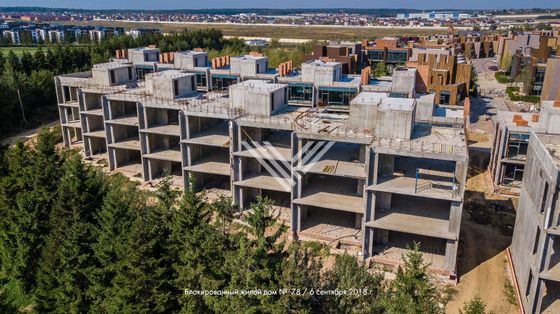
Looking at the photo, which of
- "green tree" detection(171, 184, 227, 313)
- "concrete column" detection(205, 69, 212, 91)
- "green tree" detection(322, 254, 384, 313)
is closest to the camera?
"green tree" detection(322, 254, 384, 313)

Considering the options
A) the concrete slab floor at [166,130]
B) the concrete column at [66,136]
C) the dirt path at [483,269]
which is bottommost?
the dirt path at [483,269]

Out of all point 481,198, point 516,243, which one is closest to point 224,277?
point 516,243

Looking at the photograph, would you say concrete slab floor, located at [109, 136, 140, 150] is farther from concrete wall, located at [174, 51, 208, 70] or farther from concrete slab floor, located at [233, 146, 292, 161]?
concrete wall, located at [174, 51, 208, 70]

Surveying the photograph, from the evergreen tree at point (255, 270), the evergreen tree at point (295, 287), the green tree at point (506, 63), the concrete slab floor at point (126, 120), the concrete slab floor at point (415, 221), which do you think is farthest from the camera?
the green tree at point (506, 63)

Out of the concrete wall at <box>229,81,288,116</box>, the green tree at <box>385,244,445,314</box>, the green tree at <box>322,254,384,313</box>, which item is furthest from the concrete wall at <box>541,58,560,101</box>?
the green tree at <box>385,244,445,314</box>

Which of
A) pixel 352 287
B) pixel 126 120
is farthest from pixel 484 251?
pixel 126 120

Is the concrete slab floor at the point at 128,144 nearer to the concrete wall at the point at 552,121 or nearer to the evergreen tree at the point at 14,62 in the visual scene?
the evergreen tree at the point at 14,62

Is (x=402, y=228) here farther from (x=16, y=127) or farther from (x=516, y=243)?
(x=16, y=127)

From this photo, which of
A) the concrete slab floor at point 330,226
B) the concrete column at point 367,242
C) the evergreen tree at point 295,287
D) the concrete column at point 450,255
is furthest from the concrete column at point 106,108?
the concrete column at point 450,255
